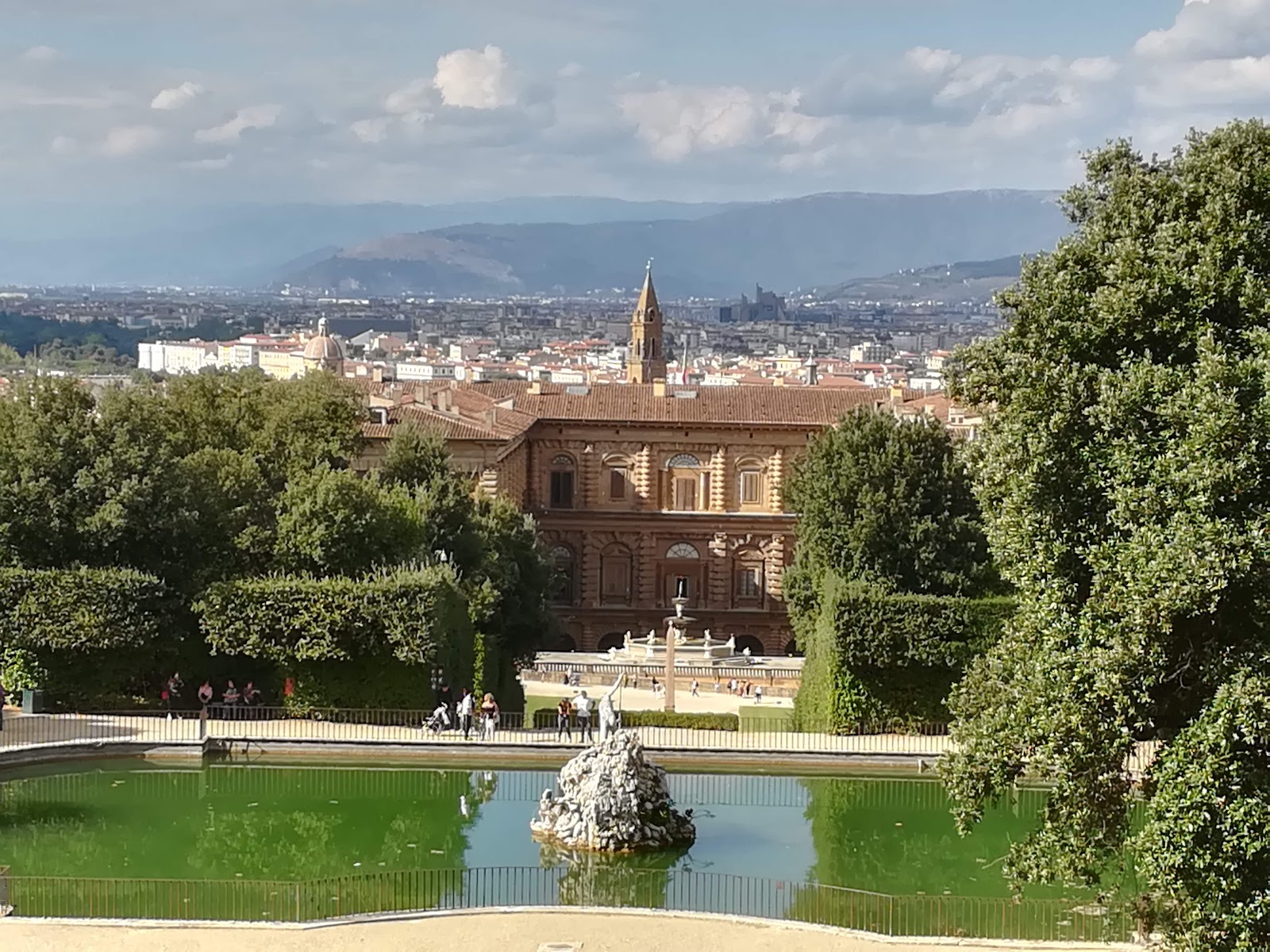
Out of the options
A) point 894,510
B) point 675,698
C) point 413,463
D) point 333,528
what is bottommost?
point 675,698

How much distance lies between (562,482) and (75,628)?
38.8 meters

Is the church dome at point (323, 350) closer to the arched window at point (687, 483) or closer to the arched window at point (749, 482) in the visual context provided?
the arched window at point (687, 483)

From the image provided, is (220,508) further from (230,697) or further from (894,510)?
(894,510)

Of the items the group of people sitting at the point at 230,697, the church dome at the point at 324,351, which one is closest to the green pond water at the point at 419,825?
the group of people sitting at the point at 230,697

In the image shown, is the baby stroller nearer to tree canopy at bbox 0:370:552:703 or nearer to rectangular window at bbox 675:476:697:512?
tree canopy at bbox 0:370:552:703

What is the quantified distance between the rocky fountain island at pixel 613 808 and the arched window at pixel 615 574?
153ft

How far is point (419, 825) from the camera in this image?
3444cm

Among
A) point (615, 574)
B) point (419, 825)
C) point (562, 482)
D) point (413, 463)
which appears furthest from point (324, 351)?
point (419, 825)

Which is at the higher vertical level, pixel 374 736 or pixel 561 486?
pixel 561 486

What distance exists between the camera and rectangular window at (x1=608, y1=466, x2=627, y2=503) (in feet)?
261

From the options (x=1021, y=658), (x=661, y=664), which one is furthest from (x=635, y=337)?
(x=1021, y=658)

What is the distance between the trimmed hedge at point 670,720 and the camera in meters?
42.3

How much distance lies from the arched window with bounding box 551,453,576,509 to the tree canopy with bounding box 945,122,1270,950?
53655mm

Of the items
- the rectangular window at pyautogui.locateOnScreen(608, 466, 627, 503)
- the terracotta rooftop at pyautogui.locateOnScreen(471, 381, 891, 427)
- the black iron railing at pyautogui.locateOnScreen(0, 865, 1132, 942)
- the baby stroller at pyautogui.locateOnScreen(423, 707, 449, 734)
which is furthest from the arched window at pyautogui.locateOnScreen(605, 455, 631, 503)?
the black iron railing at pyautogui.locateOnScreen(0, 865, 1132, 942)
